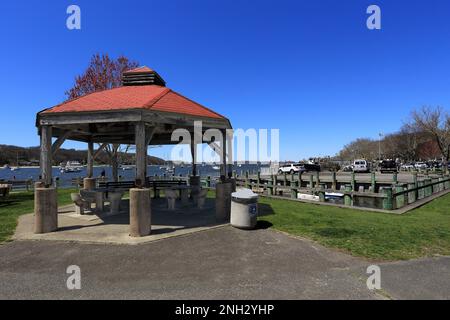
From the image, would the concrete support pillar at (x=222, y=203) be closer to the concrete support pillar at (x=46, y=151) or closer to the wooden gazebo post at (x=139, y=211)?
the wooden gazebo post at (x=139, y=211)

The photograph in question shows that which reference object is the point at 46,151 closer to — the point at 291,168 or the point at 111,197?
the point at 111,197

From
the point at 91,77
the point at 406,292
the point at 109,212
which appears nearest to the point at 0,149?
the point at 91,77

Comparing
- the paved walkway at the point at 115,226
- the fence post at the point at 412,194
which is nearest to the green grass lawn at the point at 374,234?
the paved walkway at the point at 115,226

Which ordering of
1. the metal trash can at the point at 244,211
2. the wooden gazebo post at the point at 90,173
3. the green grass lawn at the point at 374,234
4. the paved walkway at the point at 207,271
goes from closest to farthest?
the paved walkway at the point at 207,271 → the green grass lawn at the point at 374,234 → the metal trash can at the point at 244,211 → the wooden gazebo post at the point at 90,173

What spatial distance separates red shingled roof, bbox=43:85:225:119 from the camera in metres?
8.63

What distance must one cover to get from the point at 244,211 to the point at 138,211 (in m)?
2.75

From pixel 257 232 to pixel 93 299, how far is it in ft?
15.2

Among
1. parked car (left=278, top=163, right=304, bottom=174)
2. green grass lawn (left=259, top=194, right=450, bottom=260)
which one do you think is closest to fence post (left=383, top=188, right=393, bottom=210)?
green grass lawn (left=259, top=194, right=450, bottom=260)

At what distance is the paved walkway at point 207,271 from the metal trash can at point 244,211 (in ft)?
3.32

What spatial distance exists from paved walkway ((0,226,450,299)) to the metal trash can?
1.01m

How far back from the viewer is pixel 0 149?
517 feet

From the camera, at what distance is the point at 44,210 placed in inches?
321

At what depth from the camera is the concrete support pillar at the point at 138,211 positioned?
750 cm

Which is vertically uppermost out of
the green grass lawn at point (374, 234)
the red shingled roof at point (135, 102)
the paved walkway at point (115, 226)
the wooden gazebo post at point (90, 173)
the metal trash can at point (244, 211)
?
the red shingled roof at point (135, 102)
